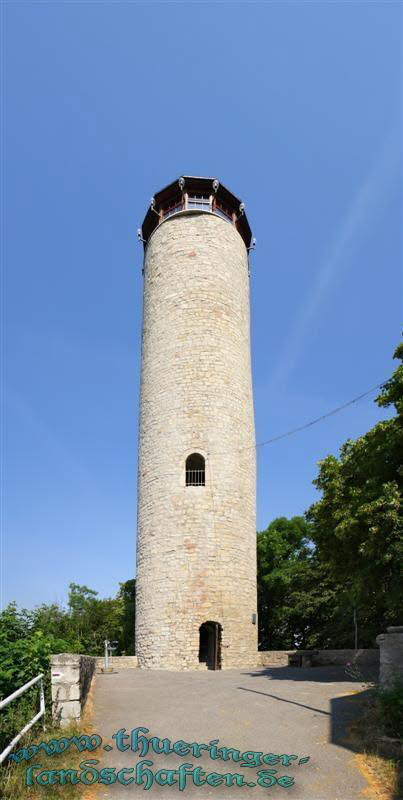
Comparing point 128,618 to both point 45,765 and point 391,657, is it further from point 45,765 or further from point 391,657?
point 45,765

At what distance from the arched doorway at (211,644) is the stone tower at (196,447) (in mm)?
58

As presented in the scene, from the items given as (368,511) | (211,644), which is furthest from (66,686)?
(211,644)

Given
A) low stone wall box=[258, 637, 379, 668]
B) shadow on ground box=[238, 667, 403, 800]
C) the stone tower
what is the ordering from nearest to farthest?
shadow on ground box=[238, 667, 403, 800]
low stone wall box=[258, 637, 379, 668]
the stone tower

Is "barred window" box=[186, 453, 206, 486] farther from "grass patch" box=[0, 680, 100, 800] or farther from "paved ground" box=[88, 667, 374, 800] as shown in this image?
"grass patch" box=[0, 680, 100, 800]

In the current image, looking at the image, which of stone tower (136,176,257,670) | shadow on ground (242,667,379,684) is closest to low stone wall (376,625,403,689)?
shadow on ground (242,667,379,684)

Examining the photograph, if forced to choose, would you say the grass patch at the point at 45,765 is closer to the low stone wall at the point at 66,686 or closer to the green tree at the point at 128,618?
the low stone wall at the point at 66,686

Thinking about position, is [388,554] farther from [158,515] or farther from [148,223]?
[148,223]

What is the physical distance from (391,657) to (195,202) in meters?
18.6

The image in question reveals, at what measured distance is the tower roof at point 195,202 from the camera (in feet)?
73.9

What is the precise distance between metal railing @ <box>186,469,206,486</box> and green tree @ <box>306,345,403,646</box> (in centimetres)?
441

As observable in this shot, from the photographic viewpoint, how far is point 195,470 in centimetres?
1914

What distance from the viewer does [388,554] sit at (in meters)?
10.4

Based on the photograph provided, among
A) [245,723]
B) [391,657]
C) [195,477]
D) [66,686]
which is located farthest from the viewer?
[195,477]

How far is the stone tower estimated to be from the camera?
1731cm
